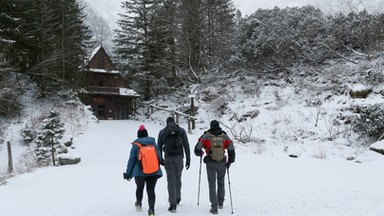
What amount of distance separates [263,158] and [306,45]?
12.3 meters

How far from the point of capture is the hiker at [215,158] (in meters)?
5.93

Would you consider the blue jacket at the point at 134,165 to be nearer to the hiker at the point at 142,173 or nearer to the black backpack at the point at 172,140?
the hiker at the point at 142,173

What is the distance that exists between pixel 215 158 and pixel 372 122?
9467 mm

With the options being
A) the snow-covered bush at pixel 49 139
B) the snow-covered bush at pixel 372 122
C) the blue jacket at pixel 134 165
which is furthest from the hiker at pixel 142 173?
the snow-covered bush at pixel 372 122

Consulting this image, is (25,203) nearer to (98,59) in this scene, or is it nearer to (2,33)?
(2,33)

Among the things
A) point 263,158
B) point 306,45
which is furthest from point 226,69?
point 263,158

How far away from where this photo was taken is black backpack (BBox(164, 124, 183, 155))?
6078 mm

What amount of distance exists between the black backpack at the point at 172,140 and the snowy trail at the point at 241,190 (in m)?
1.20

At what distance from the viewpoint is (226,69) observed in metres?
25.8

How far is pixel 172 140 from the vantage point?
240 inches

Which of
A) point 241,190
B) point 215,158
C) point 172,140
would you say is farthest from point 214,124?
point 241,190

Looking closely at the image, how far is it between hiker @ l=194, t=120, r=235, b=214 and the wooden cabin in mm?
32898

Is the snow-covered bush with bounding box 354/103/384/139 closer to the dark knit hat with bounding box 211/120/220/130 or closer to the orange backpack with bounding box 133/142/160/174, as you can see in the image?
the dark knit hat with bounding box 211/120/220/130

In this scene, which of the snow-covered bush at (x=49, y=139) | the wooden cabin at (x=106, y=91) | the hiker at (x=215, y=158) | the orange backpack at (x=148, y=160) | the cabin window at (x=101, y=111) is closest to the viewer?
the orange backpack at (x=148, y=160)
